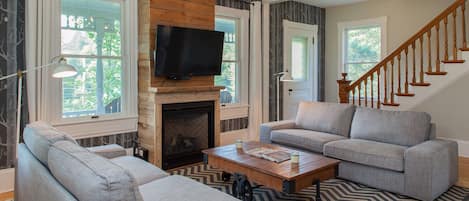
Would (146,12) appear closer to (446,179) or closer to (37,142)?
(37,142)

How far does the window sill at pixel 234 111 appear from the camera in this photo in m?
5.53

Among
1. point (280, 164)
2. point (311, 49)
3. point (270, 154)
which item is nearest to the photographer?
point (280, 164)

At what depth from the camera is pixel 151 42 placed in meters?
4.33

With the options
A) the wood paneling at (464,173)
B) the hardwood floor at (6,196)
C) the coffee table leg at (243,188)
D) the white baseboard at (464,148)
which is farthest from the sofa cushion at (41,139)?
the white baseboard at (464,148)

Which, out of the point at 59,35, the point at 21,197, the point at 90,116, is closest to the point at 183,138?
the point at 90,116

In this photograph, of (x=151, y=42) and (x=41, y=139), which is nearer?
(x=41, y=139)

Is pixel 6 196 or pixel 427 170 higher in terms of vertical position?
pixel 427 170

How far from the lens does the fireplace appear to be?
4.50m

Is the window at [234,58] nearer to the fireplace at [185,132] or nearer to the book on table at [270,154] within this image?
the fireplace at [185,132]

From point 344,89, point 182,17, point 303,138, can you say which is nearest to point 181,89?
point 182,17

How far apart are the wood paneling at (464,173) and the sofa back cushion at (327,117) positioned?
1.30 metres

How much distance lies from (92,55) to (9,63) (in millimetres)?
882

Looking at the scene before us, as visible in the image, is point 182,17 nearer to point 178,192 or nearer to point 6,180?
point 6,180

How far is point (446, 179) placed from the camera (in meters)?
3.35
